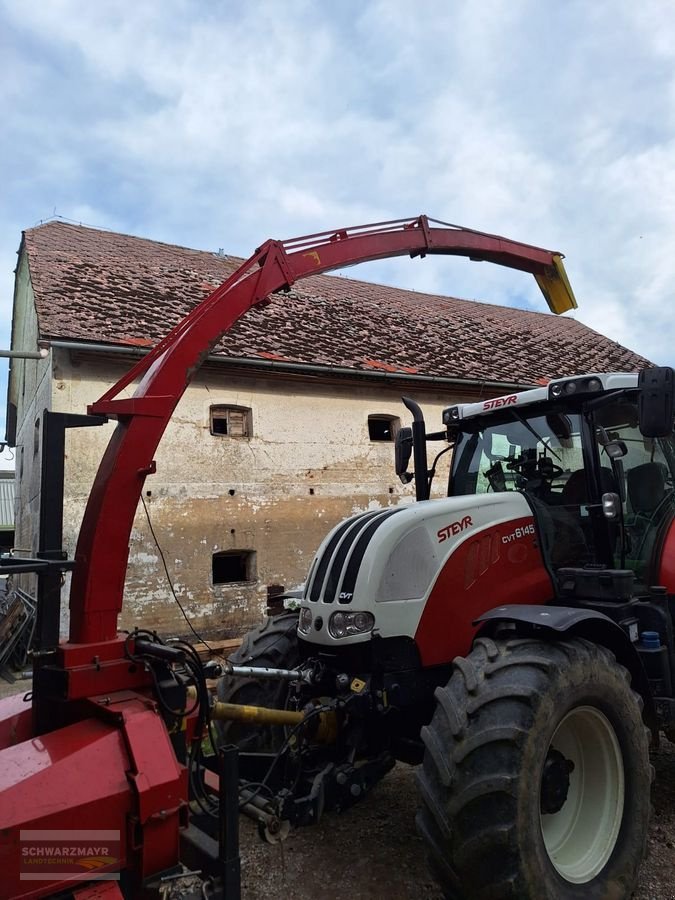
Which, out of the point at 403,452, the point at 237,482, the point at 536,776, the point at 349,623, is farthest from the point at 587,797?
the point at 237,482

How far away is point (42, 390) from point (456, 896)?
362 inches

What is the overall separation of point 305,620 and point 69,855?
165cm

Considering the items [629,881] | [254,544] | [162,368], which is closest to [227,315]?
[162,368]

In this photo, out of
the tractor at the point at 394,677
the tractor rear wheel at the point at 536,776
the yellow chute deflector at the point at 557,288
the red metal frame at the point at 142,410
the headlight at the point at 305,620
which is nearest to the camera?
the tractor at the point at 394,677

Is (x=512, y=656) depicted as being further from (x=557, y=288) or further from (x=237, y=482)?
(x=237, y=482)

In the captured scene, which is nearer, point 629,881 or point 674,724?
point 629,881

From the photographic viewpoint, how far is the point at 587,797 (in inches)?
122

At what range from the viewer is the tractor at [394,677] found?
2.31m

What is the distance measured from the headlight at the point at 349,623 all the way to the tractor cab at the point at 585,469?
1.19 meters

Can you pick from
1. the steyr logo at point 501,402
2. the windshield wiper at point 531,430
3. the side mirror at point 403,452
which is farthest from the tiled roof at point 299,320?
the windshield wiper at point 531,430

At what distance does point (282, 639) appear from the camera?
393 cm

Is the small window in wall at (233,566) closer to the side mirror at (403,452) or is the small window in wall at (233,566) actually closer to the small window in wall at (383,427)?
the small window in wall at (383,427)

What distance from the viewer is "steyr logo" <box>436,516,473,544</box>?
3.37 m

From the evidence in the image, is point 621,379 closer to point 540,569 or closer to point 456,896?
point 540,569
